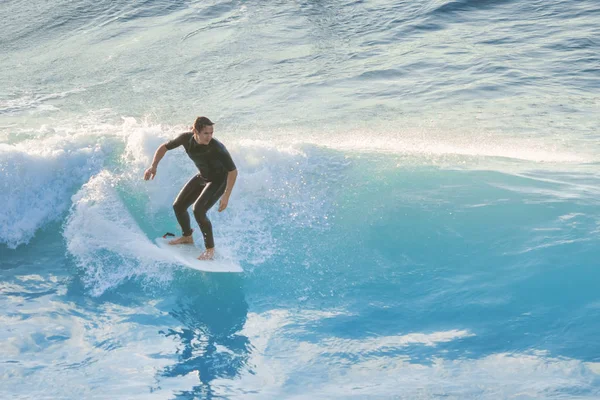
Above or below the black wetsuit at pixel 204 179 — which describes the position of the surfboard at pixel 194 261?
below

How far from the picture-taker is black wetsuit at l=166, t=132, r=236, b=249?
6.86 meters

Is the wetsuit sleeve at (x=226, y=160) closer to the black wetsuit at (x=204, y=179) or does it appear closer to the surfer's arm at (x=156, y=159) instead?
the black wetsuit at (x=204, y=179)

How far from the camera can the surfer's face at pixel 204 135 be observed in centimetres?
659

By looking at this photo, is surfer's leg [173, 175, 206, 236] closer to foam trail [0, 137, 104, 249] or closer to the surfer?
the surfer

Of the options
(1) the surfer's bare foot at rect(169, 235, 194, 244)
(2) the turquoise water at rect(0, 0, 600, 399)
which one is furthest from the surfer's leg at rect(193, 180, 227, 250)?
(2) the turquoise water at rect(0, 0, 600, 399)

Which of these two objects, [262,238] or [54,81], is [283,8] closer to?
[54,81]

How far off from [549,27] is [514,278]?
32.7 ft

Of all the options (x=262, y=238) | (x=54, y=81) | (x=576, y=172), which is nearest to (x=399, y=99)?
(x=576, y=172)

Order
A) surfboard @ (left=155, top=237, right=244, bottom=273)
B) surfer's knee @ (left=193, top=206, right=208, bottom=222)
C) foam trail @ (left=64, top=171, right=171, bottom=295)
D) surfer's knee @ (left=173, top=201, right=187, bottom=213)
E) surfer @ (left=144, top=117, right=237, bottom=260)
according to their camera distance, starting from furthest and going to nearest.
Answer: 1. foam trail @ (left=64, top=171, right=171, bottom=295)
2. surfer's knee @ (left=173, top=201, right=187, bottom=213)
3. surfboard @ (left=155, top=237, right=244, bottom=273)
4. surfer's knee @ (left=193, top=206, right=208, bottom=222)
5. surfer @ (left=144, top=117, right=237, bottom=260)

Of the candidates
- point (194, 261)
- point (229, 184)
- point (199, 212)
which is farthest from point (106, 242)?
point (229, 184)

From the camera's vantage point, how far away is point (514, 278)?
700 cm

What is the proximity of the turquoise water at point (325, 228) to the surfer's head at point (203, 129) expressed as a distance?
1663 mm

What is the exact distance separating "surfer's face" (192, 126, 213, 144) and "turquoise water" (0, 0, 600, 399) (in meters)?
1.63

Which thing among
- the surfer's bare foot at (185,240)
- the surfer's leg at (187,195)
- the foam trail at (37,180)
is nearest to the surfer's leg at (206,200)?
the surfer's leg at (187,195)
